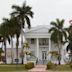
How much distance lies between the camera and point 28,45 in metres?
79.9

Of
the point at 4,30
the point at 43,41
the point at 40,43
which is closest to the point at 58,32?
the point at 43,41

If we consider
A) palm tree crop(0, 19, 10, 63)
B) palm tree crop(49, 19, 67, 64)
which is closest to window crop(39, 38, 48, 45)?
palm tree crop(49, 19, 67, 64)

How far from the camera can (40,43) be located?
8381 cm

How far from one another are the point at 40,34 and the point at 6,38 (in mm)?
7953

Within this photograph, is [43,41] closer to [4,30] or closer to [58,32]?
[58,32]

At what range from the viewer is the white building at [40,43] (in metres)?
80.4

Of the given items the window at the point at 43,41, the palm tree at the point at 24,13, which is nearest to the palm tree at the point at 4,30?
the palm tree at the point at 24,13

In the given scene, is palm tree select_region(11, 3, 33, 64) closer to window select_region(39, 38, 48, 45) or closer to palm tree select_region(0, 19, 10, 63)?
palm tree select_region(0, 19, 10, 63)

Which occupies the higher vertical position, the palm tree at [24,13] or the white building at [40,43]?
the palm tree at [24,13]

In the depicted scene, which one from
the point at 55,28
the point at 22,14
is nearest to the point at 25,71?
the point at 22,14

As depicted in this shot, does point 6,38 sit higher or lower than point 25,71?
higher

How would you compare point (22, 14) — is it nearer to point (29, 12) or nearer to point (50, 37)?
point (29, 12)

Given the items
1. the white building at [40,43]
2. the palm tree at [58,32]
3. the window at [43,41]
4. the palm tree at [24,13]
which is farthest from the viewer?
the window at [43,41]

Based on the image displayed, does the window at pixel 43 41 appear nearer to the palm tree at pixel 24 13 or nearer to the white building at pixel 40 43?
the white building at pixel 40 43
